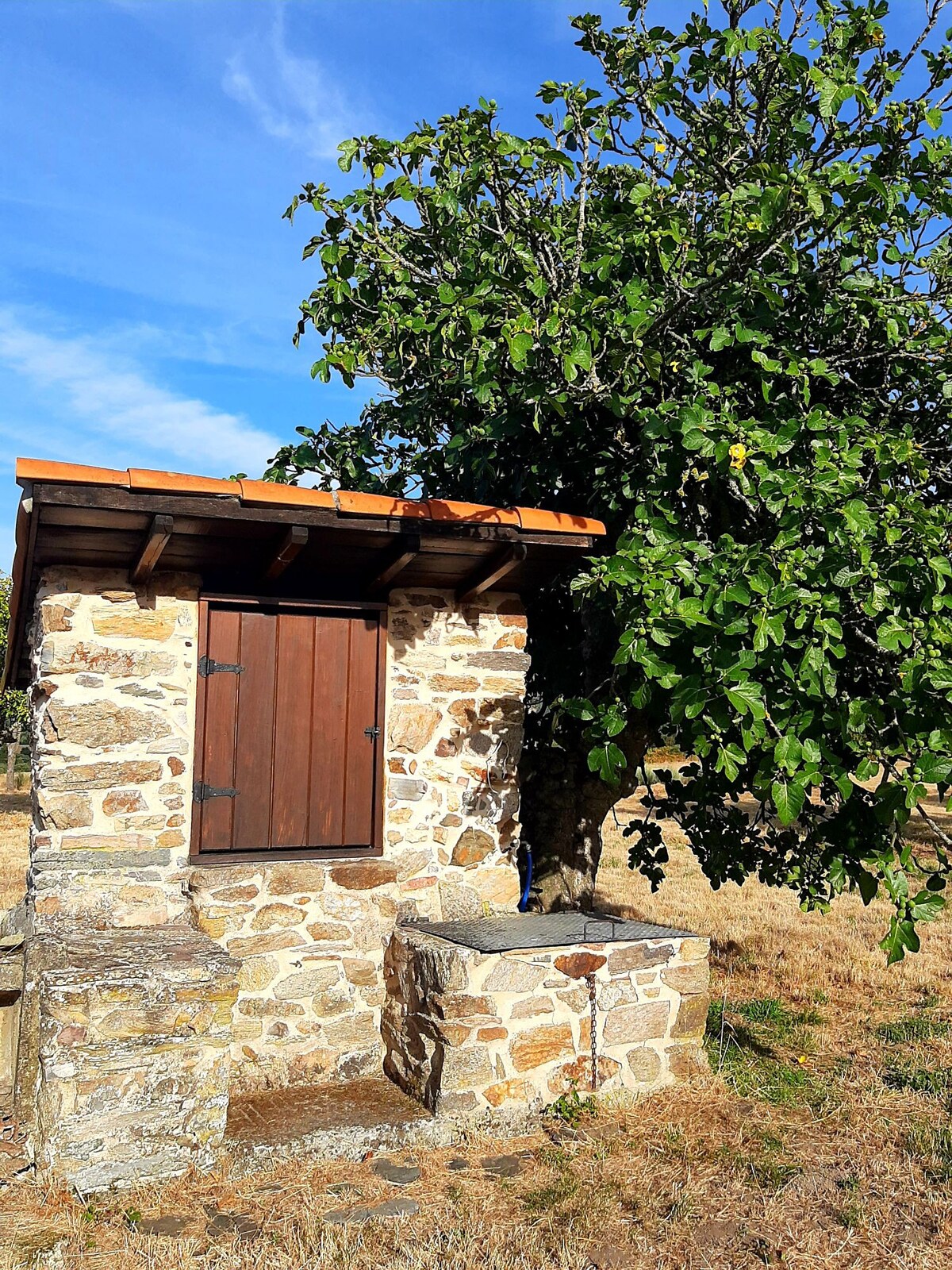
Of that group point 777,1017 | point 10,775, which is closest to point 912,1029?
point 777,1017

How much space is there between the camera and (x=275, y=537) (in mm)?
4863

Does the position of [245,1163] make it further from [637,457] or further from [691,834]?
[637,457]

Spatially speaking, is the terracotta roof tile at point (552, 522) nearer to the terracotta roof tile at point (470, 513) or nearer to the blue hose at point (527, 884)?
the terracotta roof tile at point (470, 513)

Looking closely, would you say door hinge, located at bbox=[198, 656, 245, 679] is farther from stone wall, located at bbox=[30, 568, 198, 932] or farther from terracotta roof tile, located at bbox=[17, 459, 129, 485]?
terracotta roof tile, located at bbox=[17, 459, 129, 485]

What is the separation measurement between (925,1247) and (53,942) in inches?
146

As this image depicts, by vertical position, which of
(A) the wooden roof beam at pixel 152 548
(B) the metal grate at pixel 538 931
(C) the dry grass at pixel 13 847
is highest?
(A) the wooden roof beam at pixel 152 548

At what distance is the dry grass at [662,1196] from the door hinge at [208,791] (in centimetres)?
175

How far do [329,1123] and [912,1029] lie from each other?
3.91 metres

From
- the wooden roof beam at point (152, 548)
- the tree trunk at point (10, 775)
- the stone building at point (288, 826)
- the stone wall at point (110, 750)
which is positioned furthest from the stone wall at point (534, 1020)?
the tree trunk at point (10, 775)

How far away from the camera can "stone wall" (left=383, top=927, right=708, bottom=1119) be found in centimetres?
464

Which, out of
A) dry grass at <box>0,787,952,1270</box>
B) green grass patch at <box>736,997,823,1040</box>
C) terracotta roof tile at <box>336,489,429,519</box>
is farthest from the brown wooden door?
green grass patch at <box>736,997,823,1040</box>

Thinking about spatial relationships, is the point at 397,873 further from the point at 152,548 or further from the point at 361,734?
the point at 152,548

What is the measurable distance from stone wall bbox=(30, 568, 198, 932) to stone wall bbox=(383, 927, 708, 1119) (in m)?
1.32

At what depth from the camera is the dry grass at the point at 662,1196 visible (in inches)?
139
